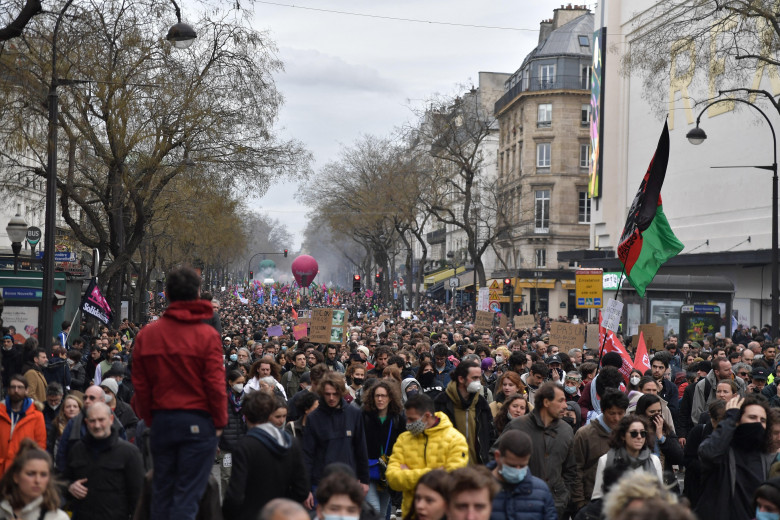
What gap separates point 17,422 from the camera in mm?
7988

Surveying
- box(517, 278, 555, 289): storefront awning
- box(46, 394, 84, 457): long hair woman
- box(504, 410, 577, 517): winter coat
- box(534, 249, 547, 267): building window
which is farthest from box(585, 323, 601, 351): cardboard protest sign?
box(534, 249, 547, 267): building window

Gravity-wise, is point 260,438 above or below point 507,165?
below

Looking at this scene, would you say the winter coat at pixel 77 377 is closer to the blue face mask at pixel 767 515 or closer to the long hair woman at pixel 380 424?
the long hair woman at pixel 380 424

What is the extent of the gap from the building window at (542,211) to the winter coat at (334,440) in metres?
61.4

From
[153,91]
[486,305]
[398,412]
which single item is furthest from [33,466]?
[486,305]

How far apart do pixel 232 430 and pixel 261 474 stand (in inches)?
177

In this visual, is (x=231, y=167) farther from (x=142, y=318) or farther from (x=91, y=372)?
(x=142, y=318)

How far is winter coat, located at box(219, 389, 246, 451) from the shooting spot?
10.5 meters

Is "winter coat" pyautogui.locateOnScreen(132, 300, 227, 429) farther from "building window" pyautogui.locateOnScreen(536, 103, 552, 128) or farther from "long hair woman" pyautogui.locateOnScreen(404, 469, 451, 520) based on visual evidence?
"building window" pyautogui.locateOnScreen(536, 103, 552, 128)

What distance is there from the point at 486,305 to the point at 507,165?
1546 inches

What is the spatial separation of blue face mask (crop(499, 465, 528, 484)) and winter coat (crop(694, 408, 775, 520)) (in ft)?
6.05

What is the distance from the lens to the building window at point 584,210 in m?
68.5

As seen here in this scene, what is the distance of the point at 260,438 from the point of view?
6645mm

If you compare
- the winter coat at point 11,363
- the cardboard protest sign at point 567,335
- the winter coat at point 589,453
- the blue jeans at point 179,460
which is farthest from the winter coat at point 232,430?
the cardboard protest sign at point 567,335
